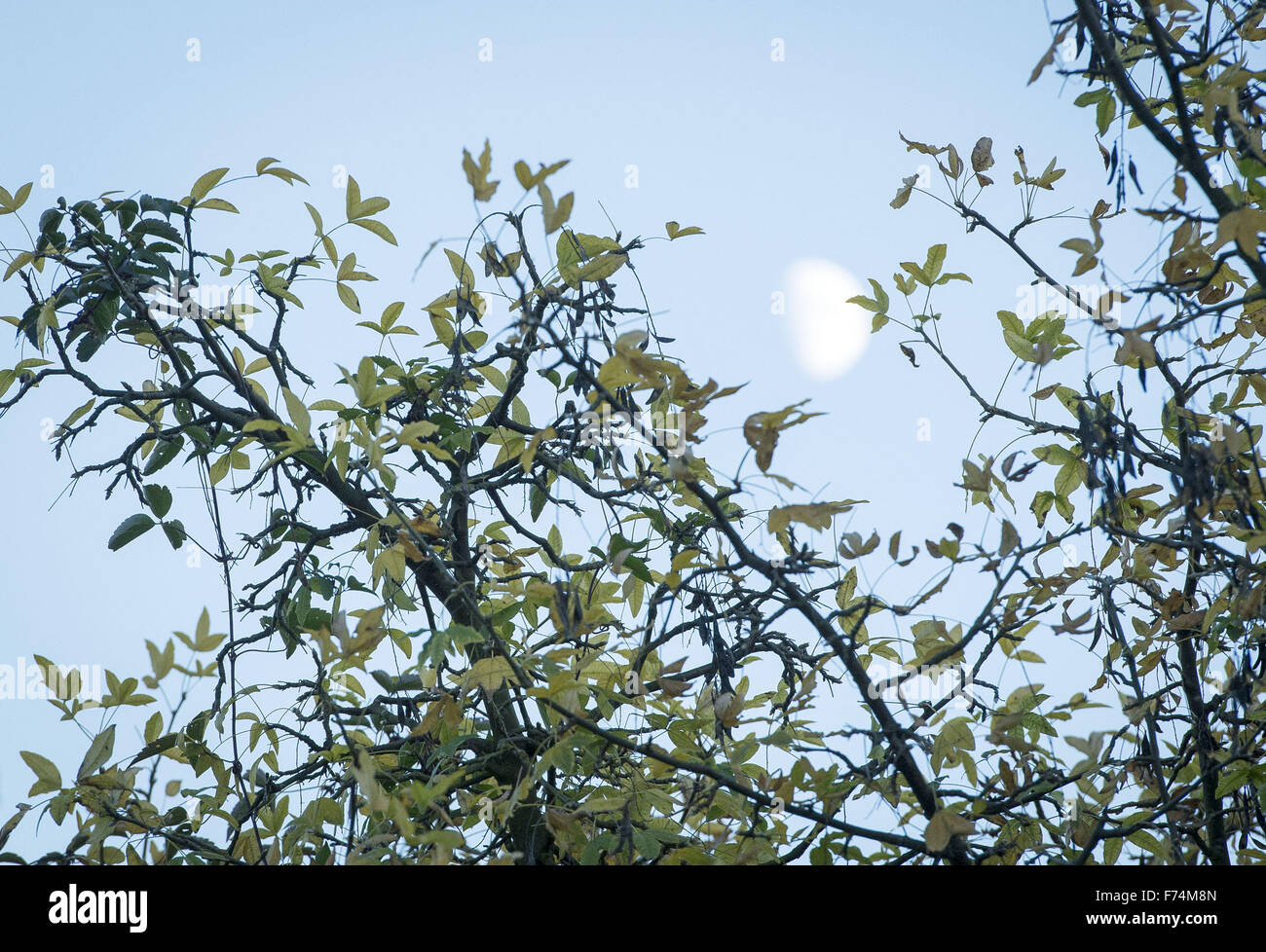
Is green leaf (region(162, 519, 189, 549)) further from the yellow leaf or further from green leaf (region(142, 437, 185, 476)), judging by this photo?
the yellow leaf

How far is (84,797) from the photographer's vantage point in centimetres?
172

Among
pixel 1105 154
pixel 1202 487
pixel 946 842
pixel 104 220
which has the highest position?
pixel 104 220

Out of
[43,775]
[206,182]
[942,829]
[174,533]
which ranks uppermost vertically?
[206,182]

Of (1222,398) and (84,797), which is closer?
(84,797)

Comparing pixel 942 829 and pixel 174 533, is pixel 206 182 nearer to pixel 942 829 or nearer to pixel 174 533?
pixel 174 533

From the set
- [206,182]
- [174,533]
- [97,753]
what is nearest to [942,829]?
[97,753]

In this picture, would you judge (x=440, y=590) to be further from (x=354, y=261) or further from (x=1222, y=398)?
(x=1222, y=398)

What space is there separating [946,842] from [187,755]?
127cm

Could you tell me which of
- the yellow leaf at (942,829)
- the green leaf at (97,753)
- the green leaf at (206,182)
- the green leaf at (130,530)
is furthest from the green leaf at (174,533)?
the yellow leaf at (942,829)

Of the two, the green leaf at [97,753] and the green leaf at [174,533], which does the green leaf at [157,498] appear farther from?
the green leaf at [97,753]

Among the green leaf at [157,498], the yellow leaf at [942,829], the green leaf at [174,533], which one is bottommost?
the yellow leaf at [942,829]
